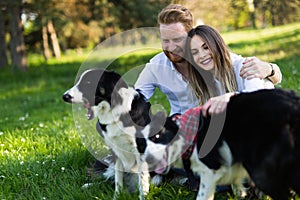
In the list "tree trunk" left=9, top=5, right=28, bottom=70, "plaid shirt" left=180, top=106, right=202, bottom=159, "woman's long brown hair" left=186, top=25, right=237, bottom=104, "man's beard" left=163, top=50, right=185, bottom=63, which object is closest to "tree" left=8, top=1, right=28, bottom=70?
"tree trunk" left=9, top=5, right=28, bottom=70

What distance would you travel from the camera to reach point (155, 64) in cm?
384

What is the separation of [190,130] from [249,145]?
0.44 metres

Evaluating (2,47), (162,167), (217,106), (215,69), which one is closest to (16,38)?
(2,47)

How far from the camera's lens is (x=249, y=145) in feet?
7.84

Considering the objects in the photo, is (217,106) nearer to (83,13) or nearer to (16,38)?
(16,38)

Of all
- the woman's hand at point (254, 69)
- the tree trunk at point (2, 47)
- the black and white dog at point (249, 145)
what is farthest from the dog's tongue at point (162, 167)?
the tree trunk at point (2, 47)

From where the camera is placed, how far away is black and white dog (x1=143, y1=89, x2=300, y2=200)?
227 centimetres

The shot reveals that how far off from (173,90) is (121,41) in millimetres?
920

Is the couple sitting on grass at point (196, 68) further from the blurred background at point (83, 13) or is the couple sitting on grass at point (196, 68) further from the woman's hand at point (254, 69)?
the blurred background at point (83, 13)

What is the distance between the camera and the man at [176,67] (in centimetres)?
323

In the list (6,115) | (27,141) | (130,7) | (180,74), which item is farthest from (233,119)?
(130,7)

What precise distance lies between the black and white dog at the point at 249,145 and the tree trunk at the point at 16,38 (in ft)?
41.7

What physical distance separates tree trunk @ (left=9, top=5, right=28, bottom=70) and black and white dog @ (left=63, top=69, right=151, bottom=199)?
1202cm

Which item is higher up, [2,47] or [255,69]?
[255,69]
